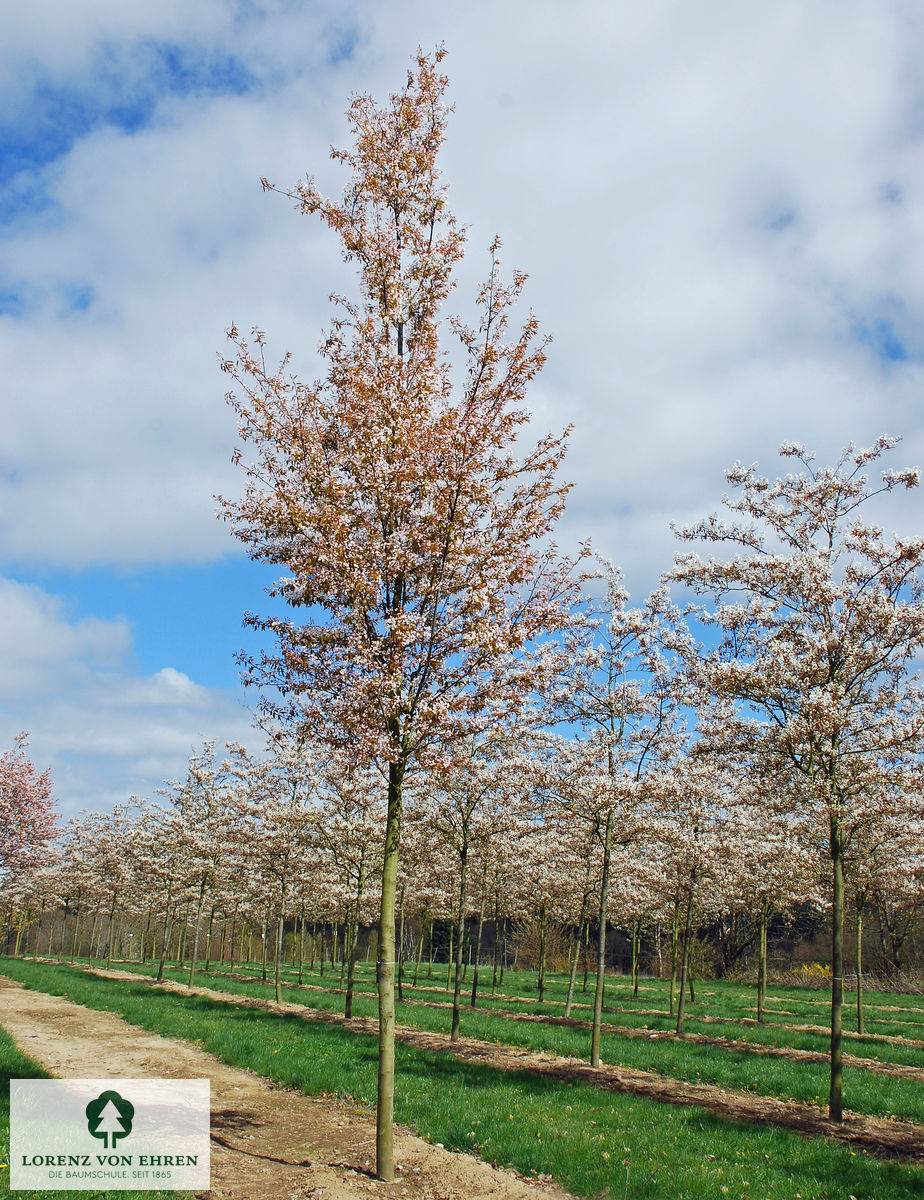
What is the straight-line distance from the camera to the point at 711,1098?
11.0 m

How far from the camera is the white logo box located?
615cm

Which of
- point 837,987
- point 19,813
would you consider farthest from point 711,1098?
point 19,813

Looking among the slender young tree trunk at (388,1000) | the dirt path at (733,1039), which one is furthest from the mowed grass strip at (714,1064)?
the slender young tree trunk at (388,1000)

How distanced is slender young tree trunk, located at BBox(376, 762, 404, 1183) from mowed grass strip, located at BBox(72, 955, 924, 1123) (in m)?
7.63

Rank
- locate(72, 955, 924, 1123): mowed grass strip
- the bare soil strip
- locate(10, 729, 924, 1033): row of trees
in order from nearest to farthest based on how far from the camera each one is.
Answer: the bare soil strip
locate(72, 955, 924, 1123): mowed grass strip
locate(10, 729, 924, 1033): row of trees

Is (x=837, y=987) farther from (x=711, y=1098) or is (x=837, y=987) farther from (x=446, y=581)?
(x=446, y=581)

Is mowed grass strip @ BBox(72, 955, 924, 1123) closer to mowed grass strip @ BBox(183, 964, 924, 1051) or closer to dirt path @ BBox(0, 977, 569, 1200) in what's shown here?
mowed grass strip @ BBox(183, 964, 924, 1051)

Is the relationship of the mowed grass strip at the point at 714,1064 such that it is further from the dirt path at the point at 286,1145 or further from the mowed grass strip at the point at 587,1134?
the dirt path at the point at 286,1145

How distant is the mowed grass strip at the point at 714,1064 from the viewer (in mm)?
11055

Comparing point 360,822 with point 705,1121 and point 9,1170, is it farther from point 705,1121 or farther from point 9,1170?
point 9,1170

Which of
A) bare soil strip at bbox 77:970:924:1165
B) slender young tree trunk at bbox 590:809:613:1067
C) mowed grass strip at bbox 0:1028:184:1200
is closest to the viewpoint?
mowed grass strip at bbox 0:1028:184:1200

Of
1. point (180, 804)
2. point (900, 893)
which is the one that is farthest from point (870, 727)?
point (180, 804)

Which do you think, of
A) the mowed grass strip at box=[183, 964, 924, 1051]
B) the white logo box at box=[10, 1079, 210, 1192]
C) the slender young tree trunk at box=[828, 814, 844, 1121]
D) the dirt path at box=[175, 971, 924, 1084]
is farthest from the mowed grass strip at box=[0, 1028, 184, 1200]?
the mowed grass strip at box=[183, 964, 924, 1051]

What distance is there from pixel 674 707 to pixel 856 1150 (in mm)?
7955
